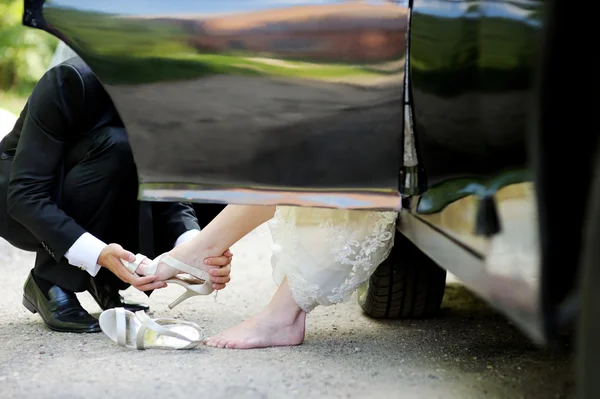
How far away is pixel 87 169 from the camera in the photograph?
8.16 ft

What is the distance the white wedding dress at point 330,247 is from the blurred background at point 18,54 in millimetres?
7147

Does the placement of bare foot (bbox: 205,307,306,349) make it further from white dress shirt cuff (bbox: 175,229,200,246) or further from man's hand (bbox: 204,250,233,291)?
white dress shirt cuff (bbox: 175,229,200,246)

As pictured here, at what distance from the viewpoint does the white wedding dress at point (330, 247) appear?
80.8 inches

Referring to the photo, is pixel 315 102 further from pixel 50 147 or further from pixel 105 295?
pixel 105 295

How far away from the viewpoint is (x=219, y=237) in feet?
7.29

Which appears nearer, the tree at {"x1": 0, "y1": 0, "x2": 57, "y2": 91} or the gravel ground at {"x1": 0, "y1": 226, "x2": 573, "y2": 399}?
the gravel ground at {"x1": 0, "y1": 226, "x2": 573, "y2": 399}

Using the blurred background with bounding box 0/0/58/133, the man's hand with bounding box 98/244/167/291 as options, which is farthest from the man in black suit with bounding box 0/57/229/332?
the blurred background with bounding box 0/0/58/133

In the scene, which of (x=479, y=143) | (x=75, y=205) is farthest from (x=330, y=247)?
(x=75, y=205)

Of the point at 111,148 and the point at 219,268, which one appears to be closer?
the point at 219,268

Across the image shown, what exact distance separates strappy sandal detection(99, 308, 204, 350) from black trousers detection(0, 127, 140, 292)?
0.37 meters

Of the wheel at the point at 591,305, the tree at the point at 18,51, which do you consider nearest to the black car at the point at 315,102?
the wheel at the point at 591,305

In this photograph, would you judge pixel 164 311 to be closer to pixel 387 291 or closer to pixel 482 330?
pixel 387 291

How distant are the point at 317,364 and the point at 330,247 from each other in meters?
0.28

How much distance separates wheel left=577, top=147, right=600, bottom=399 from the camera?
1.00m
